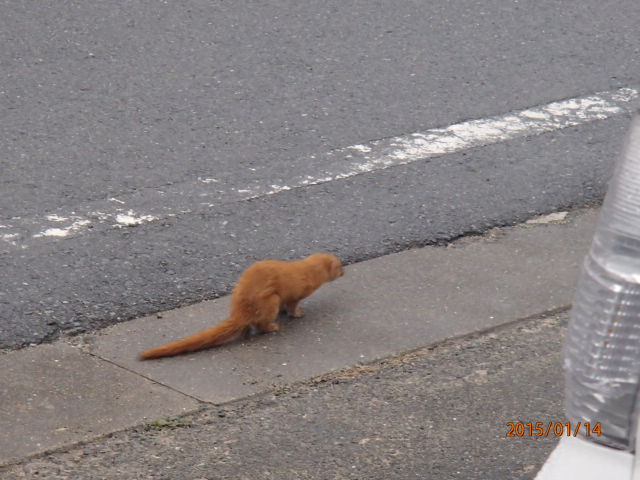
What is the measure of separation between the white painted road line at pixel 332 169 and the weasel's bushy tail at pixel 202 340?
915mm

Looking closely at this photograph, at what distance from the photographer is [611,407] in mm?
1813

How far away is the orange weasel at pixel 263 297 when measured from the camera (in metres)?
3.68

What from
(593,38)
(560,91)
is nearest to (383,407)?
(560,91)

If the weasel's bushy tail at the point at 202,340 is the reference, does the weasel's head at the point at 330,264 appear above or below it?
above

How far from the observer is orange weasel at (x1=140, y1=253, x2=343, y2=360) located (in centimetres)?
368

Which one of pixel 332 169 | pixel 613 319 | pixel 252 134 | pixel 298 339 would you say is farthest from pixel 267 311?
pixel 613 319

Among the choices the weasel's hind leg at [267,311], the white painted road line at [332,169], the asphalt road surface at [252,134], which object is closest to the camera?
the weasel's hind leg at [267,311]

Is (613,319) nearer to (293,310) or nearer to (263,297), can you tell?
(263,297)

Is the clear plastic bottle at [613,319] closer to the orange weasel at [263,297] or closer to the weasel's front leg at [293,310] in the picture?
the orange weasel at [263,297]

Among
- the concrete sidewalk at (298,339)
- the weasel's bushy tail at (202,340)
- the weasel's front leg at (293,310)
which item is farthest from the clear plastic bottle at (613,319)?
the weasel's front leg at (293,310)

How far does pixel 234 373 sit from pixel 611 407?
1.93m

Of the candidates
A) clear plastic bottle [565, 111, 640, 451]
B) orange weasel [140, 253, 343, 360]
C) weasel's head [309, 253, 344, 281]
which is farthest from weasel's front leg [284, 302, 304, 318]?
clear plastic bottle [565, 111, 640, 451]

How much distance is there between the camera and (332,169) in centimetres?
505

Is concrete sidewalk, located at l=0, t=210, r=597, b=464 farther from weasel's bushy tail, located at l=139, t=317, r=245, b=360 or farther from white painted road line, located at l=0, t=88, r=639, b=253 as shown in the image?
white painted road line, located at l=0, t=88, r=639, b=253
